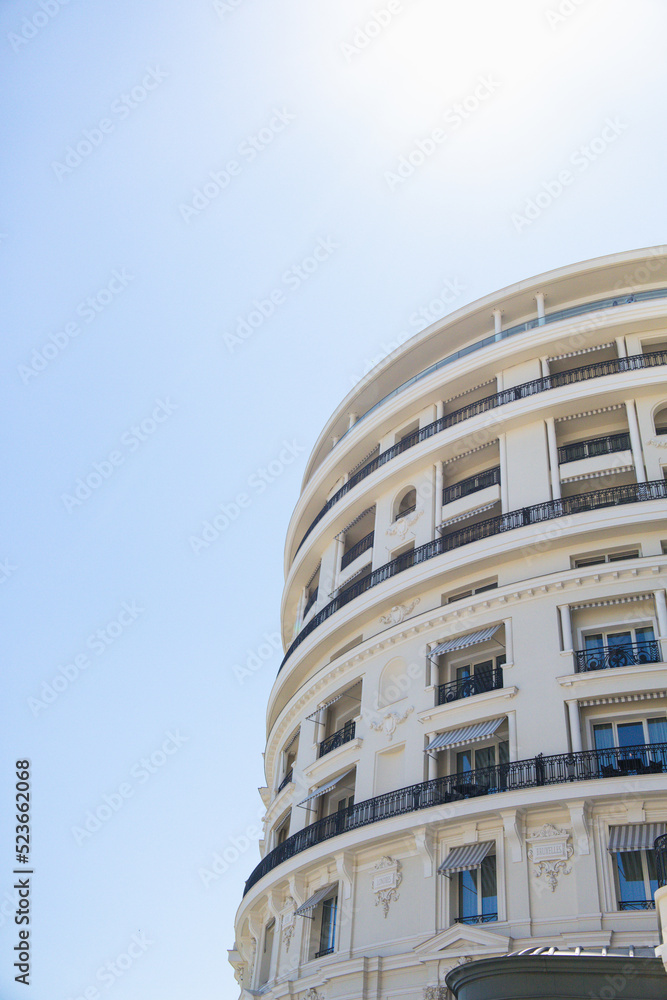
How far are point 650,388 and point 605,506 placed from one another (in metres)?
4.22

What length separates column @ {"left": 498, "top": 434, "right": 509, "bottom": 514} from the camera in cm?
2416

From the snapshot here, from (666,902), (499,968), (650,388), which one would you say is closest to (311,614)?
(650,388)

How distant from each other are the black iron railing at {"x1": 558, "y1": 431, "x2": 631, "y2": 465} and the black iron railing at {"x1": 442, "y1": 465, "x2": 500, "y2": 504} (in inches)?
81.7

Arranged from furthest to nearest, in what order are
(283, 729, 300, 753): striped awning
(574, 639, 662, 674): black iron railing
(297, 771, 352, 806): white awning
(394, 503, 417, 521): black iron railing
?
(283, 729, 300, 753): striped awning
(394, 503, 417, 521): black iron railing
(297, 771, 352, 806): white awning
(574, 639, 662, 674): black iron railing

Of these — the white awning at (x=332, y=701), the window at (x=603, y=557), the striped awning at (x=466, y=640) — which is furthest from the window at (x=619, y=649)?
the white awning at (x=332, y=701)

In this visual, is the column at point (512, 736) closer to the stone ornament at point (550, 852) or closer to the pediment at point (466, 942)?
the stone ornament at point (550, 852)

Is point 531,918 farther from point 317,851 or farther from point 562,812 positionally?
point 317,851

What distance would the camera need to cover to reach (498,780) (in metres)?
19.9

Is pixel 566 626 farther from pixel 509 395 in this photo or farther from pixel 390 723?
pixel 509 395

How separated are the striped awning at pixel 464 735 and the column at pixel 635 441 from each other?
7498 mm

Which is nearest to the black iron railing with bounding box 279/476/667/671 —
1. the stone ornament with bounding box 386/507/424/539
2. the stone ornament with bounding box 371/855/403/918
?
the stone ornament with bounding box 386/507/424/539

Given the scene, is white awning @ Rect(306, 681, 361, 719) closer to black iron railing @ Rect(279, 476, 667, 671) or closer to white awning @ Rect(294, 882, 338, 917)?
black iron railing @ Rect(279, 476, 667, 671)

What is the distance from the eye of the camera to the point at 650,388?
2381cm

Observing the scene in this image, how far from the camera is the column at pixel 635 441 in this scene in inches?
885
